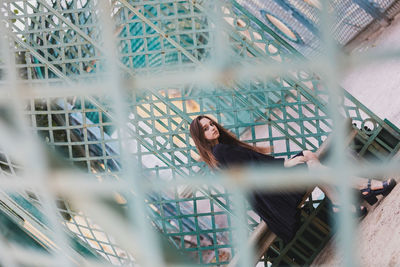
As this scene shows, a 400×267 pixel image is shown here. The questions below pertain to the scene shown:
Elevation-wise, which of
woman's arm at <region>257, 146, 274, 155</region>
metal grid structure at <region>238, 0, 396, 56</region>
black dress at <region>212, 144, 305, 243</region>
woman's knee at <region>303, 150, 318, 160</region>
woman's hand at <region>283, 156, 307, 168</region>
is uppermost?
metal grid structure at <region>238, 0, 396, 56</region>

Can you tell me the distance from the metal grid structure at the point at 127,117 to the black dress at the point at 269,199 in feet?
0.85

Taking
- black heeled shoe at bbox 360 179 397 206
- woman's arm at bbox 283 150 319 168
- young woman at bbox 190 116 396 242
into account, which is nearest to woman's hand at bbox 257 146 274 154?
young woman at bbox 190 116 396 242

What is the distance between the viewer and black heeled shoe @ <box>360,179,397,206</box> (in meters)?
4.33

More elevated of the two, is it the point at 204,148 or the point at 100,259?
the point at 204,148

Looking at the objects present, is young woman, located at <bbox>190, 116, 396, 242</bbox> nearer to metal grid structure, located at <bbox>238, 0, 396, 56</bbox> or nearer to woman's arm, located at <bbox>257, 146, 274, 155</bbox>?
woman's arm, located at <bbox>257, 146, 274, 155</bbox>

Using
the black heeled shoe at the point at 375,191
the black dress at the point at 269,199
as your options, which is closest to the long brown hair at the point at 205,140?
the black dress at the point at 269,199

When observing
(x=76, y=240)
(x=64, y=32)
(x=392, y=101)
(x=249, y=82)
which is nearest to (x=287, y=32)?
(x=392, y=101)

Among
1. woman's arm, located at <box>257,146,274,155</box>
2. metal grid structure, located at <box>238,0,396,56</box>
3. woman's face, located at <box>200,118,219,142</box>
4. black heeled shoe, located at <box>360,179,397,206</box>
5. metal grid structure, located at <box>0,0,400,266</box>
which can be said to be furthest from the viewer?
metal grid structure, located at <box>238,0,396,56</box>

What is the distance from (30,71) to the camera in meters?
4.87

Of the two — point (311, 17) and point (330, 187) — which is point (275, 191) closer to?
point (330, 187)

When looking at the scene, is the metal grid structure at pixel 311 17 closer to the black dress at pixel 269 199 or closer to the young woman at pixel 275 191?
the young woman at pixel 275 191

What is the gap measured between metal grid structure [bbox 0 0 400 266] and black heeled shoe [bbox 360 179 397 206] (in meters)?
0.50

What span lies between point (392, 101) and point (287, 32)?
2.83m

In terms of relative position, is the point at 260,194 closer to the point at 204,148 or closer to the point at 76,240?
the point at 204,148
